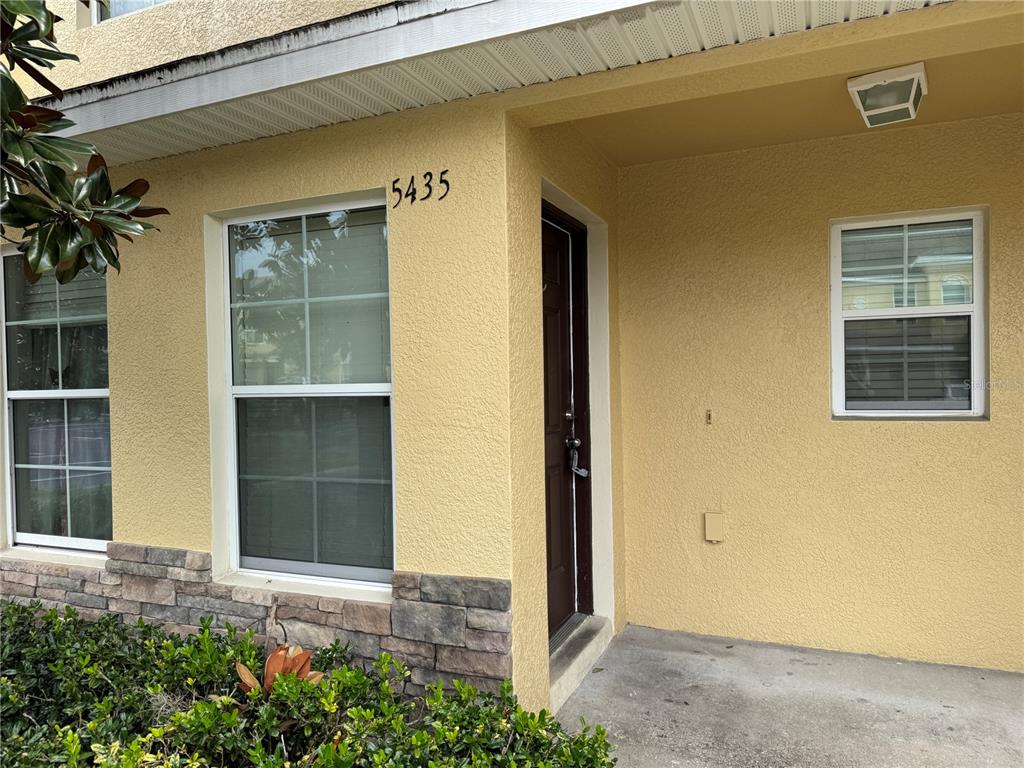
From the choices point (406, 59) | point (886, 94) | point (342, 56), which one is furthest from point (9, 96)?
point (886, 94)

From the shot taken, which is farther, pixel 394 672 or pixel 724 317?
pixel 724 317

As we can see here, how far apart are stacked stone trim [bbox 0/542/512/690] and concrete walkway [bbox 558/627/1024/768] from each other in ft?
2.48

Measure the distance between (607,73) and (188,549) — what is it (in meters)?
2.91

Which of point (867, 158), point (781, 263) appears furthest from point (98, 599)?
point (867, 158)

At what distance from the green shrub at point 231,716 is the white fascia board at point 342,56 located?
225cm

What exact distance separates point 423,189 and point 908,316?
8.58 ft

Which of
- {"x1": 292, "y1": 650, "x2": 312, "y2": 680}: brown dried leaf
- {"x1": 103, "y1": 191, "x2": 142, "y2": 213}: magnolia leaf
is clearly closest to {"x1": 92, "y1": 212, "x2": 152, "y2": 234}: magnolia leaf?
{"x1": 103, "y1": 191, "x2": 142, "y2": 213}: magnolia leaf

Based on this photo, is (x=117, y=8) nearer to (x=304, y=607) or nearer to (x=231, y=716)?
(x=304, y=607)

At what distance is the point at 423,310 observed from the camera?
9.36 ft

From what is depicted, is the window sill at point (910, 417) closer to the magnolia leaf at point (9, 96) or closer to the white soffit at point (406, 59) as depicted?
the white soffit at point (406, 59)

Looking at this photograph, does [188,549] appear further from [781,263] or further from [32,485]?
[781,263]

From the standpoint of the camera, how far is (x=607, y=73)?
8.21 ft

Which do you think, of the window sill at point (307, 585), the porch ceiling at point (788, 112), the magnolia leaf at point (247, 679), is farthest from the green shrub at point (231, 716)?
the porch ceiling at point (788, 112)

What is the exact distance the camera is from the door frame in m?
3.88
